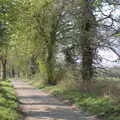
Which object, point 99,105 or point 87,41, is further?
point 87,41

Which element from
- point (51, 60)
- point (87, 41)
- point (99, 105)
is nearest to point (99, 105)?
point (99, 105)

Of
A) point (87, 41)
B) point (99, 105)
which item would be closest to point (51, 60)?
point (87, 41)

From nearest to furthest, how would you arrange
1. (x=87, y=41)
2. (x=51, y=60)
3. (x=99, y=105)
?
(x=99, y=105), (x=87, y=41), (x=51, y=60)

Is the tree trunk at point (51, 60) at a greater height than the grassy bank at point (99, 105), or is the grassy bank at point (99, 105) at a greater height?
the tree trunk at point (51, 60)

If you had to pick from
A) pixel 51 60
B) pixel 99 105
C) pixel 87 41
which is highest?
pixel 87 41

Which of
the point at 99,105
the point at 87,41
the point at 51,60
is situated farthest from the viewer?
the point at 51,60

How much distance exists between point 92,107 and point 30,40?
909 inches

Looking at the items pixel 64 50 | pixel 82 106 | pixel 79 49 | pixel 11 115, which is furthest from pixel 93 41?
pixel 11 115

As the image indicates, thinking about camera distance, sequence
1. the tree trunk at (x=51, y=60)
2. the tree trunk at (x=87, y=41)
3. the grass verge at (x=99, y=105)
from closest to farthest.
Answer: the grass verge at (x=99, y=105) < the tree trunk at (x=87, y=41) < the tree trunk at (x=51, y=60)

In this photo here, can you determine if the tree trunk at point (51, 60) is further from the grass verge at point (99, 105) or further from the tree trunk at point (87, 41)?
the grass verge at point (99, 105)

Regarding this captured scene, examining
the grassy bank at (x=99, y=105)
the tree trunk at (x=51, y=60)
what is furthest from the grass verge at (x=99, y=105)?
the tree trunk at (x=51, y=60)

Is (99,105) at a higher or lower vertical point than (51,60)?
lower

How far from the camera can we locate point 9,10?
24.4m

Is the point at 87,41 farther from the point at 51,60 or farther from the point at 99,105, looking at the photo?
the point at 51,60
